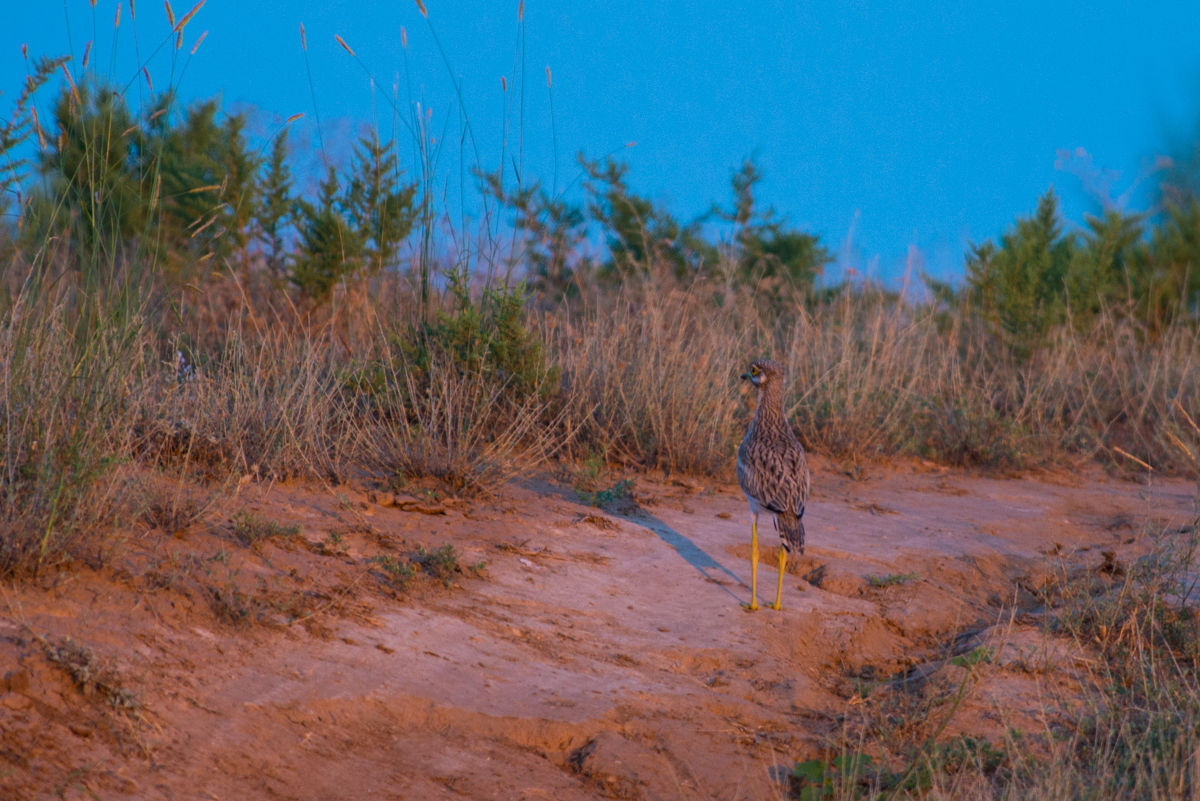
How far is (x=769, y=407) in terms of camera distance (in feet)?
19.5

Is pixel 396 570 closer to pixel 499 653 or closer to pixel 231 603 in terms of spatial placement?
pixel 499 653

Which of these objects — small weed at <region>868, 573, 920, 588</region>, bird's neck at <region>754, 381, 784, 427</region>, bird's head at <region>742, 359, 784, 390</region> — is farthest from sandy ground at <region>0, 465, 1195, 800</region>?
bird's head at <region>742, 359, 784, 390</region>

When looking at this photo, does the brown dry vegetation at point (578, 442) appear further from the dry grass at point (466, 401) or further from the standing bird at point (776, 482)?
the standing bird at point (776, 482)

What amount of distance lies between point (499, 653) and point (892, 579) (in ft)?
8.65

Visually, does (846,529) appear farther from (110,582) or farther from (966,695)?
(110,582)

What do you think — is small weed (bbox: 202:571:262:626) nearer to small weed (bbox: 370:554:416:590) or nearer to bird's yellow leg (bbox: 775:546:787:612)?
small weed (bbox: 370:554:416:590)

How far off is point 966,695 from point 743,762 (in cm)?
116

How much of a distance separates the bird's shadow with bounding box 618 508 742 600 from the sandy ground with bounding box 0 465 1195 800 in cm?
2

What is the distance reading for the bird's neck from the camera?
232 inches

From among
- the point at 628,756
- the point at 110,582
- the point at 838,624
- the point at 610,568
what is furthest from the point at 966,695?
the point at 110,582

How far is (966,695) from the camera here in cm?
397

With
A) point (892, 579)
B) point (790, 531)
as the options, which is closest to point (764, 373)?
point (790, 531)

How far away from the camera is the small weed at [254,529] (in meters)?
4.30

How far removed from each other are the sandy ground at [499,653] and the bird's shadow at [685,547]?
2 centimetres
